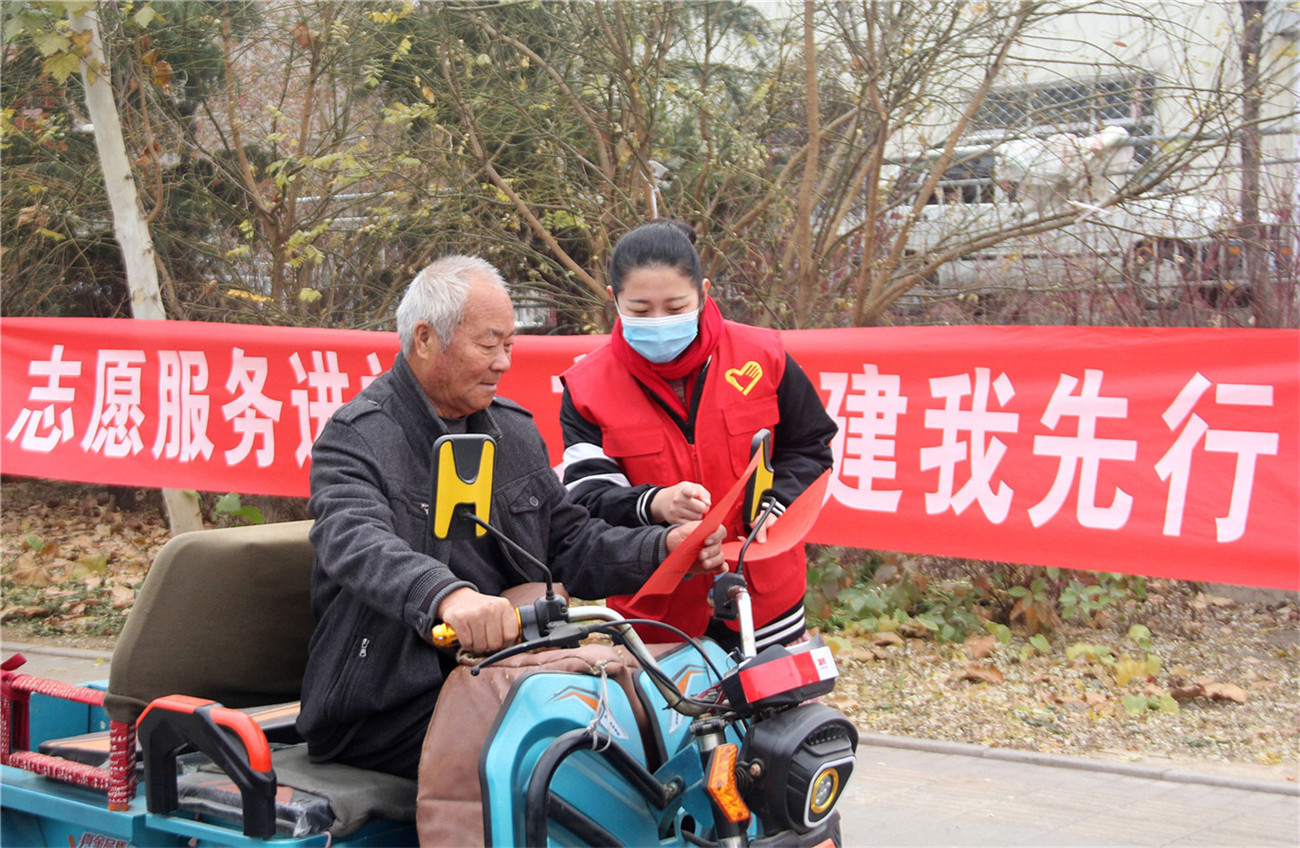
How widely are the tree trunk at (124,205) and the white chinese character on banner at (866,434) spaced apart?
4288 millimetres

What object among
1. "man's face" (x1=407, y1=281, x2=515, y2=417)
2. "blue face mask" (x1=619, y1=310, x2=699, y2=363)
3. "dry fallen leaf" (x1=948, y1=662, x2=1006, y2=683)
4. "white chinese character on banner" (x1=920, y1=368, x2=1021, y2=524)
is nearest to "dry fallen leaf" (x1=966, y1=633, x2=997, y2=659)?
"dry fallen leaf" (x1=948, y1=662, x2=1006, y2=683)

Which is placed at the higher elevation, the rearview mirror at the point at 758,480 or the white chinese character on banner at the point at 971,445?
the rearview mirror at the point at 758,480

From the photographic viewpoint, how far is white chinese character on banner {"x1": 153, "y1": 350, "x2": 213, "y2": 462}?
720 centimetres

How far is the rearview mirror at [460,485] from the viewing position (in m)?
2.09

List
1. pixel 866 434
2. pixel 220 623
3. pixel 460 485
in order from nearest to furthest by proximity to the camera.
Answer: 1. pixel 460 485
2. pixel 220 623
3. pixel 866 434

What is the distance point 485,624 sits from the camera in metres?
2.17

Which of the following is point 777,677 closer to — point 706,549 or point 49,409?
point 706,549

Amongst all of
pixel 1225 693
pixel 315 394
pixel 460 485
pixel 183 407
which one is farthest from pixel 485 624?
pixel 183 407

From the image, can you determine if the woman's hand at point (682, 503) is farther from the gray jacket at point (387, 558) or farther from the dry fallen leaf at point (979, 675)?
the dry fallen leaf at point (979, 675)

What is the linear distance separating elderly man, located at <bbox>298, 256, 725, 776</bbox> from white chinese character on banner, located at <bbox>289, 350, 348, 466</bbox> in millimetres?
4194

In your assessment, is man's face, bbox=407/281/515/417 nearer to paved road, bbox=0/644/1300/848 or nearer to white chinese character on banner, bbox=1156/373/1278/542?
paved road, bbox=0/644/1300/848

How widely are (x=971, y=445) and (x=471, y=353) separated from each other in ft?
10.4

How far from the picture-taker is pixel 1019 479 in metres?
5.10

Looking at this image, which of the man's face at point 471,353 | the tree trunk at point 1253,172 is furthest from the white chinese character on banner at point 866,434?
the man's face at point 471,353
